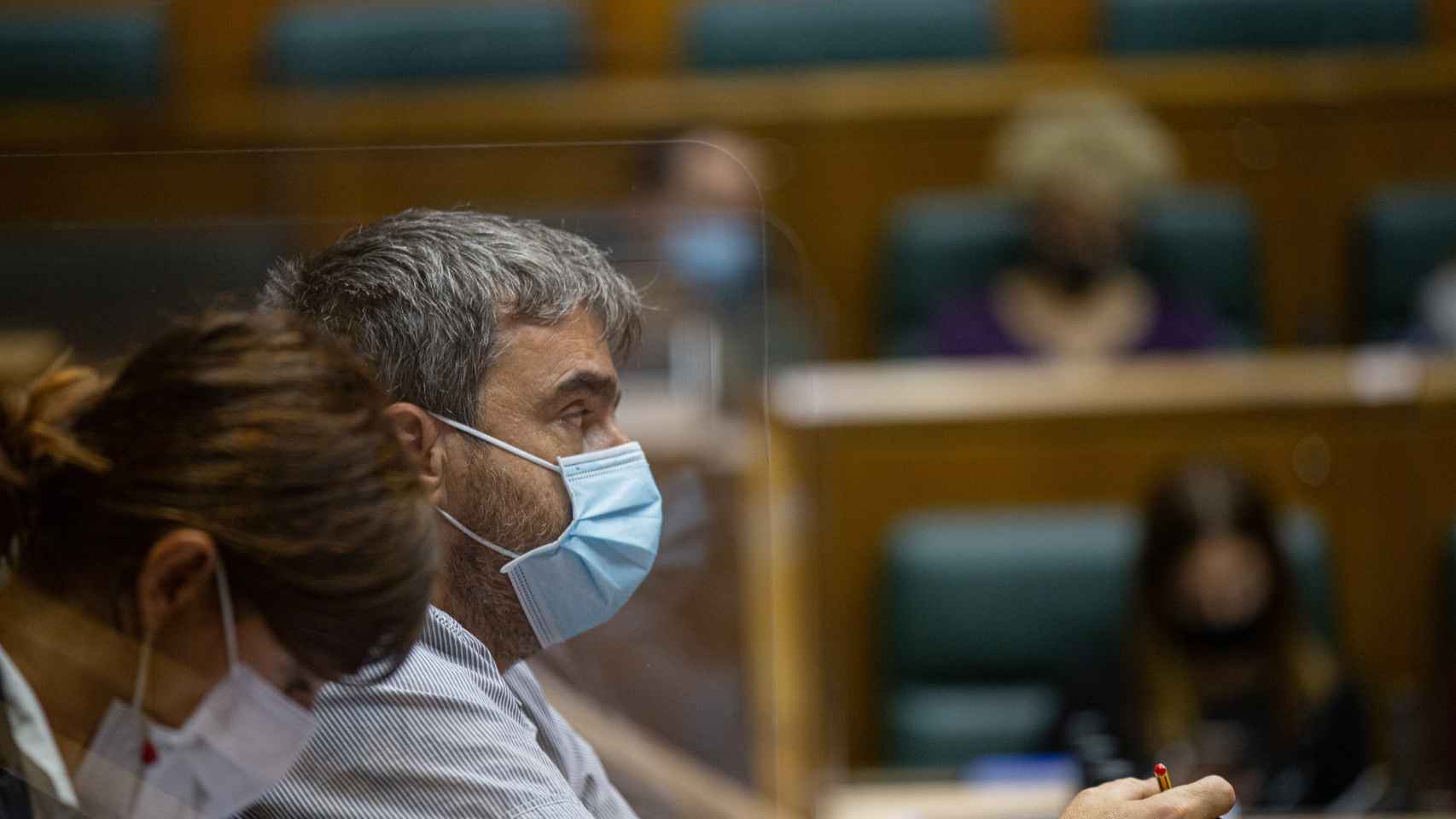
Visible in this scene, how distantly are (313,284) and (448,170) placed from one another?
0.09 metres

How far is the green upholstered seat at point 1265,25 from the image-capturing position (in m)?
1.96

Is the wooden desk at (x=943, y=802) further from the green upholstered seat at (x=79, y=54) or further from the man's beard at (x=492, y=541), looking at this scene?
the green upholstered seat at (x=79, y=54)

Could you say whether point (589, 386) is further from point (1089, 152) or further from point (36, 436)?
point (1089, 152)

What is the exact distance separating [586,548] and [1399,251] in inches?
61.8

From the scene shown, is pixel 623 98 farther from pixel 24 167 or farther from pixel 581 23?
pixel 24 167

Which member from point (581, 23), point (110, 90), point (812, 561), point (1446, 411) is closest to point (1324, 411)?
point (1446, 411)

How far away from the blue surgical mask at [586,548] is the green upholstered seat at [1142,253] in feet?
4.33

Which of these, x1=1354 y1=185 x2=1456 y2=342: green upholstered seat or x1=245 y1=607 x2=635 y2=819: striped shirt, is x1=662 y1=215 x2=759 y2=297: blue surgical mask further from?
x1=1354 y1=185 x2=1456 y2=342: green upholstered seat

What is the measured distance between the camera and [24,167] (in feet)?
1.70

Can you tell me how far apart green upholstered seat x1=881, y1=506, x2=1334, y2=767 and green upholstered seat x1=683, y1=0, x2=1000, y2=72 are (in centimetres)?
74

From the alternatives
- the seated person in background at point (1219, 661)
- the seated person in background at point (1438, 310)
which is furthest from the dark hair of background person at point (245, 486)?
the seated person in background at point (1438, 310)

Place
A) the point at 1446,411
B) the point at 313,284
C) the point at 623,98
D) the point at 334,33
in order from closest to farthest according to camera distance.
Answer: the point at 313,284, the point at 1446,411, the point at 623,98, the point at 334,33

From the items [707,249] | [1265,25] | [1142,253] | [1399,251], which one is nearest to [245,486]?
[707,249]

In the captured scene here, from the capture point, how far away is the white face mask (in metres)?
0.42
